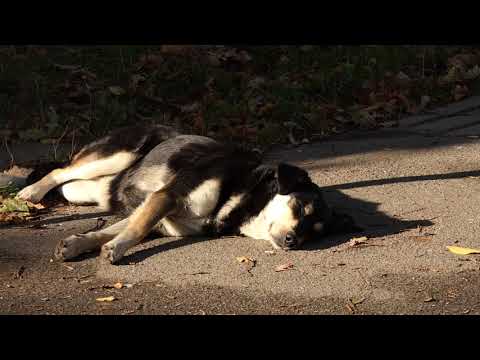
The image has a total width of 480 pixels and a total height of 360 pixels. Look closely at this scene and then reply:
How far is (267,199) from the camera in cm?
572

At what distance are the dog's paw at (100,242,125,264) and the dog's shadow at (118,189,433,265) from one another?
50mm

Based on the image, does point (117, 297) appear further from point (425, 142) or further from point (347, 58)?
point (347, 58)

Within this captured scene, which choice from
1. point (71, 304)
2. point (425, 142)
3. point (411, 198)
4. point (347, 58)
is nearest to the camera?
point (71, 304)

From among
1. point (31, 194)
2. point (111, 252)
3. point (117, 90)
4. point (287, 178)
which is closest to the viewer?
point (111, 252)

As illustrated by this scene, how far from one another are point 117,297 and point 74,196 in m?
2.41

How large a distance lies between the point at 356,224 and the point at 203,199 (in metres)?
1.24

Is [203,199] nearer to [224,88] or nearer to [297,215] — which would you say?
[297,215]

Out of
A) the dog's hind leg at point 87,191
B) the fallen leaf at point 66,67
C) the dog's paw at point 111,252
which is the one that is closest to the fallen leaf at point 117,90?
the fallen leaf at point 66,67

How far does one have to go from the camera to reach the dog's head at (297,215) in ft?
17.7

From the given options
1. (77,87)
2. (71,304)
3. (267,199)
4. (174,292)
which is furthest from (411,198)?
(77,87)

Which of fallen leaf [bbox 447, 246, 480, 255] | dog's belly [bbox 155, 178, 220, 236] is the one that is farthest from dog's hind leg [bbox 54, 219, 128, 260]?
fallen leaf [bbox 447, 246, 480, 255]

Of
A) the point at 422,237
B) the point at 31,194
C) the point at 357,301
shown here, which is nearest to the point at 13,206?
the point at 31,194

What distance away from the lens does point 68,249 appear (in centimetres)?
521

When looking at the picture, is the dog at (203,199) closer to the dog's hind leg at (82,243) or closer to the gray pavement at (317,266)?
the dog's hind leg at (82,243)
